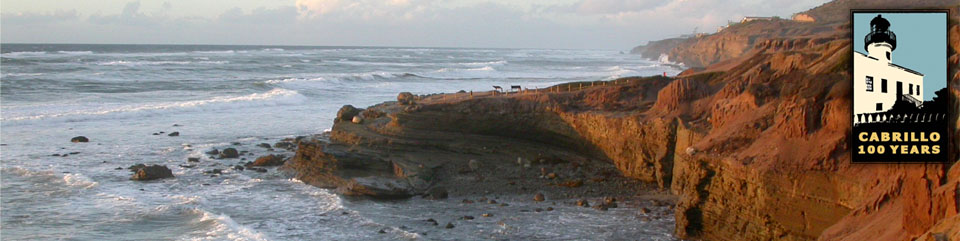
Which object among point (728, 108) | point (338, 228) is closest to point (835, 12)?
point (728, 108)

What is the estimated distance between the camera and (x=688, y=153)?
17281 millimetres

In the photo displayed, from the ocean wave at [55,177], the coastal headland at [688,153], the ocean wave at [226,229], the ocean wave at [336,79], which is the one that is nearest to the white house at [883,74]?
the coastal headland at [688,153]

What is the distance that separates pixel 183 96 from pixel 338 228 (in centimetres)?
3528

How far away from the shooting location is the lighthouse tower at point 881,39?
10.3 m

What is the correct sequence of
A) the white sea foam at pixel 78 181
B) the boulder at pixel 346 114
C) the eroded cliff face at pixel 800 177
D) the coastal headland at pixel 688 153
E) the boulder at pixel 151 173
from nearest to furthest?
the eroded cliff face at pixel 800 177, the coastal headland at pixel 688 153, the white sea foam at pixel 78 181, the boulder at pixel 151 173, the boulder at pixel 346 114

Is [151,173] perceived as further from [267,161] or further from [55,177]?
[267,161]

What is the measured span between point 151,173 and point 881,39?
20177mm

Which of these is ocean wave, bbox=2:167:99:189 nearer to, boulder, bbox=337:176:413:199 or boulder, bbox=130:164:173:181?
boulder, bbox=130:164:173:181

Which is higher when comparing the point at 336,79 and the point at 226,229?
the point at 336,79

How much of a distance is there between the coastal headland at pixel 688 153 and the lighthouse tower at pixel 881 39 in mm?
1713

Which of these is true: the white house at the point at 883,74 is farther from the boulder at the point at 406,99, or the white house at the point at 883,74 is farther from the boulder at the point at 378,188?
the boulder at the point at 406,99

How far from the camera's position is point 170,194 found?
882 inches

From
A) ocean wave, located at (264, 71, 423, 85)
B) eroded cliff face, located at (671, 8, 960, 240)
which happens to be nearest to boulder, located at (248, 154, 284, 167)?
eroded cliff face, located at (671, 8, 960, 240)

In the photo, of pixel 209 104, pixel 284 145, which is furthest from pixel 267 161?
pixel 209 104
